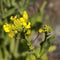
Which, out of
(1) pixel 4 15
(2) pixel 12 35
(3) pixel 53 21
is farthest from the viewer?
(3) pixel 53 21

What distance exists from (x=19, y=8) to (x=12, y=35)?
31cm

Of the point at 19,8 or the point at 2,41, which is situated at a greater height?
the point at 19,8

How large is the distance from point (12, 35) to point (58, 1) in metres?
1.10

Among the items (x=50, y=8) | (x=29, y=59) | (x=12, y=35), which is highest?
(x=50, y=8)

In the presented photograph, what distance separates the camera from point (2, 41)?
3.46 ft

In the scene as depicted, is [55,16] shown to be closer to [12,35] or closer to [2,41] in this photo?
[2,41]

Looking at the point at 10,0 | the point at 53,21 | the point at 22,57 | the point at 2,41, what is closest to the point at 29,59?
the point at 22,57

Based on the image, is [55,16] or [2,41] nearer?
[2,41]

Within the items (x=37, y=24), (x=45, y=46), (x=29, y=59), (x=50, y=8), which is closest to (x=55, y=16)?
(x=50, y=8)


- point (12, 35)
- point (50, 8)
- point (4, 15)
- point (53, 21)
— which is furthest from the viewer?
point (50, 8)

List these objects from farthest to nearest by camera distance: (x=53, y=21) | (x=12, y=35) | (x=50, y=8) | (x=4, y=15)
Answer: (x=50, y=8), (x=53, y=21), (x=4, y=15), (x=12, y=35)

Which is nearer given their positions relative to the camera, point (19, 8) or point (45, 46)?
point (45, 46)

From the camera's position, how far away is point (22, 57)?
3.36 ft

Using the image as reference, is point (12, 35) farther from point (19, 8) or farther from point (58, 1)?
point (58, 1)
